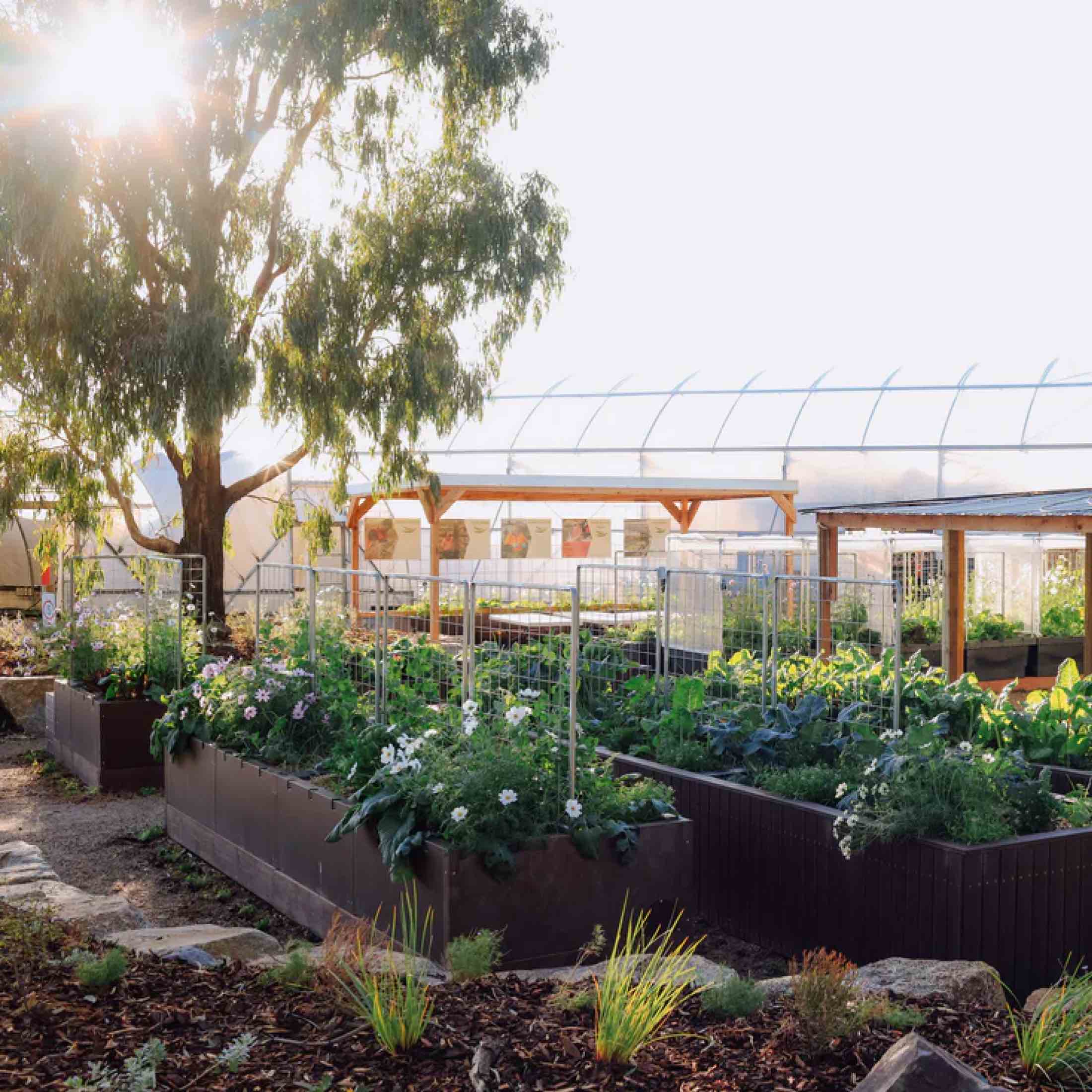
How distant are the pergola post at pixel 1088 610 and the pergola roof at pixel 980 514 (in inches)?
20.5

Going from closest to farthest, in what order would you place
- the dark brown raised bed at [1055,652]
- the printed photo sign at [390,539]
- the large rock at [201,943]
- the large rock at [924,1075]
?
the large rock at [924,1075] → the large rock at [201,943] → the dark brown raised bed at [1055,652] → the printed photo sign at [390,539]

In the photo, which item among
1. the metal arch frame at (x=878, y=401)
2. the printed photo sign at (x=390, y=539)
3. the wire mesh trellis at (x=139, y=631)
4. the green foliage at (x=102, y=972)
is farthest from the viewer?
the metal arch frame at (x=878, y=401)

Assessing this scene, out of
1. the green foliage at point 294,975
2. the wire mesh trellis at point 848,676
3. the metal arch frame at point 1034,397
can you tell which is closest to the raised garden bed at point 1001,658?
the wire mesh trellis at point 848,676

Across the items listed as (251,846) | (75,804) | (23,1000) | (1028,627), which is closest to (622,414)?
(1028,627)

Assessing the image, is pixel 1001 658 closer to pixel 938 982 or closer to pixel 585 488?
pixel 585 488

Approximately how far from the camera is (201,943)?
164 inches

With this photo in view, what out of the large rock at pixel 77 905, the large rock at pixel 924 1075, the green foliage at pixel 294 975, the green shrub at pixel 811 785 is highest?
the green shrub at pixel 811 785

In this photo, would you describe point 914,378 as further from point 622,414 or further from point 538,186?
point 538,186

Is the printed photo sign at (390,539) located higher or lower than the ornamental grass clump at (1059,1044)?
higher

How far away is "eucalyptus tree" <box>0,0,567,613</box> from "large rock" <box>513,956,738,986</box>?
8.08 meters

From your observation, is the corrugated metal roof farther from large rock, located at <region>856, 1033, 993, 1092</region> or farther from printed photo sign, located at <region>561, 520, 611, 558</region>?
large rock, located at <region>856, 1033, 993, 1092</region>

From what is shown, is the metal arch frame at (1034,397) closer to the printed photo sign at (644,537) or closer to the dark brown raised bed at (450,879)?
the printed photo sign at (644,537)

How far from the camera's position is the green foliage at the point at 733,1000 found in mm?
3172

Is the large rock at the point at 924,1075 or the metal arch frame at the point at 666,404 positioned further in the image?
the metal arch frame at the point at 666,404
